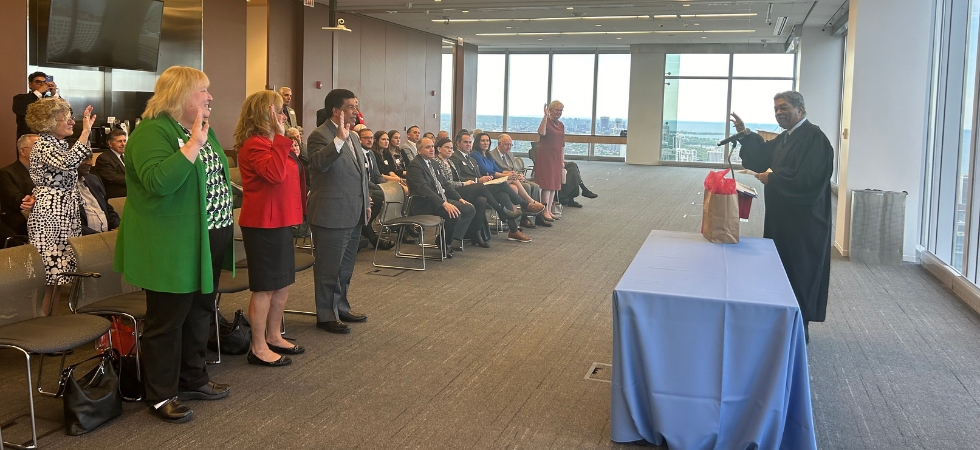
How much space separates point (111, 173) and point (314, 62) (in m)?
8.23

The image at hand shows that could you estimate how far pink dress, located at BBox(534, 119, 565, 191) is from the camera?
10500 mm

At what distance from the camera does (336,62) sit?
50.7 feet

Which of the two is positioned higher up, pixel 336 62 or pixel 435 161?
pixel 336 62

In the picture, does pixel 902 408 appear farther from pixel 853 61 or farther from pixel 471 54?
pixel 471 54

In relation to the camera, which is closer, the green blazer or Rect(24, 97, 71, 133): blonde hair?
the green blazer

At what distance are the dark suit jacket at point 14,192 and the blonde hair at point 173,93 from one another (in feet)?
9.18

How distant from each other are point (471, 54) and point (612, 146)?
5.56 m

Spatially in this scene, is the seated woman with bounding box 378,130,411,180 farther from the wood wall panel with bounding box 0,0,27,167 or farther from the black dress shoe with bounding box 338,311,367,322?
the black dress shoe with bounding box 338,311,367,322

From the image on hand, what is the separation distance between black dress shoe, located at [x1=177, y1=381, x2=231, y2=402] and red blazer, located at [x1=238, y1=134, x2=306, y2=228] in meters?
0.85

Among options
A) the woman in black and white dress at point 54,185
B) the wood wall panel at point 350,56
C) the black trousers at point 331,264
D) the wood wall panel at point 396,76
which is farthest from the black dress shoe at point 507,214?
the wood wall panel at point 396,76

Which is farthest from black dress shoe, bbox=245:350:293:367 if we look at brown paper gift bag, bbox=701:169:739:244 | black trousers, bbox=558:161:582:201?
black trousers, bbox=558:161:582:201

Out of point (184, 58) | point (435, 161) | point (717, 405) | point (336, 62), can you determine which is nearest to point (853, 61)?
point (435, 161)

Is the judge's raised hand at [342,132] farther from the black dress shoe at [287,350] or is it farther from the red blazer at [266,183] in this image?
the black dress shoe at [287,350]

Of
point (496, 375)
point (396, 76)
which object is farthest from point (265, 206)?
point (396, 76)
